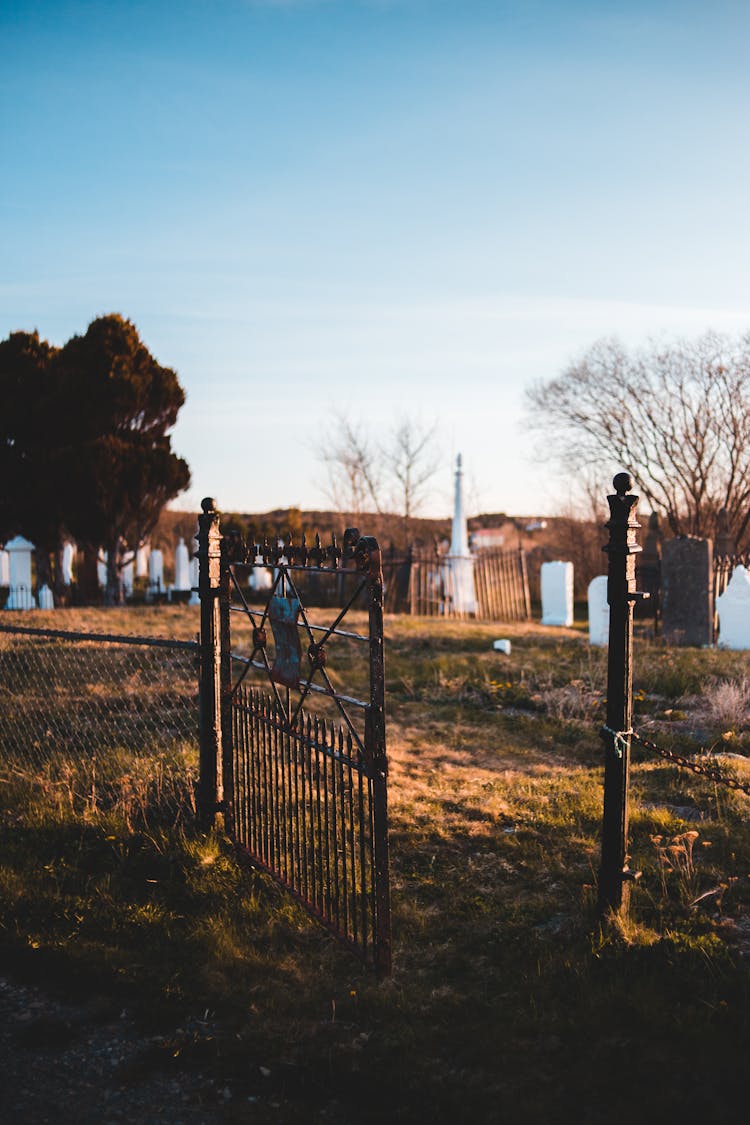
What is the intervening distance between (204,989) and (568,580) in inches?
498

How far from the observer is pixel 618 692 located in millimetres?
3742

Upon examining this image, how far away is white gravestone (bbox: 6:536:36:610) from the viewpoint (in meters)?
18.0

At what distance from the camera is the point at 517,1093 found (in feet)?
9.53

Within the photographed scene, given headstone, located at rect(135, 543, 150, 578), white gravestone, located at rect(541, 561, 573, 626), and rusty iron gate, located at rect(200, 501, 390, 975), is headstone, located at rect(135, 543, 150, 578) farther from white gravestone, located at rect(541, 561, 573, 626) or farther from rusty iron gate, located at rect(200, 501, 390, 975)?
rusty iron gate, located at rect(200, 501, 390, 975)

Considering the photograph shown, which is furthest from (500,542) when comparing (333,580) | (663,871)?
(663,871)

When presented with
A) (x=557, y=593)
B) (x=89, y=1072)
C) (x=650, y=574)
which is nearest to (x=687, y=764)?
(x=89, y=1072)

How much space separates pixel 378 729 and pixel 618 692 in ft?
3.50

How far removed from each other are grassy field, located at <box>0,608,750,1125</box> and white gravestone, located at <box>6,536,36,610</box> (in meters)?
11.9

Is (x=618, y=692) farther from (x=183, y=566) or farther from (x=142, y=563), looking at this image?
(x=142, y=563)

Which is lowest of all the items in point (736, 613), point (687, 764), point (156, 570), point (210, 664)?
point (687, 764)

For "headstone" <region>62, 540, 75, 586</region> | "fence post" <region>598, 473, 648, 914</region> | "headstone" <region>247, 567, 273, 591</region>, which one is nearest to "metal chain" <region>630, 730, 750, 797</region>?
"fence post" <region>598, 473, 648, 914</region>

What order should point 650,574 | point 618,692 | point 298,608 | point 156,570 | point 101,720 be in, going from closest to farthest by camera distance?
point 618,692 < point 298,608 < point 101,720 < point 650,574 < point 156,570

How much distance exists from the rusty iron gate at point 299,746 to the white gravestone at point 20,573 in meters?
14.3

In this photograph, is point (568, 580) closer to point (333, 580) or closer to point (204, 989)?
point (333, 580)
